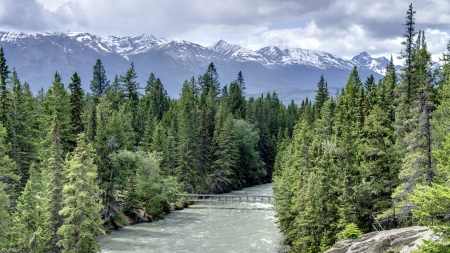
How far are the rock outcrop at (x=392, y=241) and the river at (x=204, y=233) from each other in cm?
1616

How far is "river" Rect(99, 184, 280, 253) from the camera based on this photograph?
4034 centimetres

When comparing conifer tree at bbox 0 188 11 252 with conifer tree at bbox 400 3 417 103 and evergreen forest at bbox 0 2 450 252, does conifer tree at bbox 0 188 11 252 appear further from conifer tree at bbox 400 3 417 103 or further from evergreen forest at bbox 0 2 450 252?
conifer tree at bbox 400 3 417 103

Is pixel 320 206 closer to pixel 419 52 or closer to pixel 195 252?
pixel 195 252

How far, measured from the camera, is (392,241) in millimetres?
22078

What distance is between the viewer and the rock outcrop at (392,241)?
20.4 meters

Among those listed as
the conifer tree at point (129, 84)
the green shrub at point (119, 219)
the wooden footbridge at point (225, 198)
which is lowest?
the green shrub at point (119, 219)

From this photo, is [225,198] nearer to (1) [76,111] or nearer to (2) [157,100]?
(1) [76,111]

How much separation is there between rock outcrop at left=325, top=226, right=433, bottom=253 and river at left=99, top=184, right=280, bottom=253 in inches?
636

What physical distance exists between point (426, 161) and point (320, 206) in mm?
9776

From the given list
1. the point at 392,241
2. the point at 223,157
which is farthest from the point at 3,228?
the point at 223,157

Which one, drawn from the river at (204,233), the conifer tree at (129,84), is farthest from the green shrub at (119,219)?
the conifer tree at (129,84)

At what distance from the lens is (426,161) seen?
2577cm

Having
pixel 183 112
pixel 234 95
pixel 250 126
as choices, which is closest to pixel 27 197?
pixel 183 112

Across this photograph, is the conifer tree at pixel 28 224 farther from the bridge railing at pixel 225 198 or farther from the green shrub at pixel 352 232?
the bridge railing at pixel 225 198
